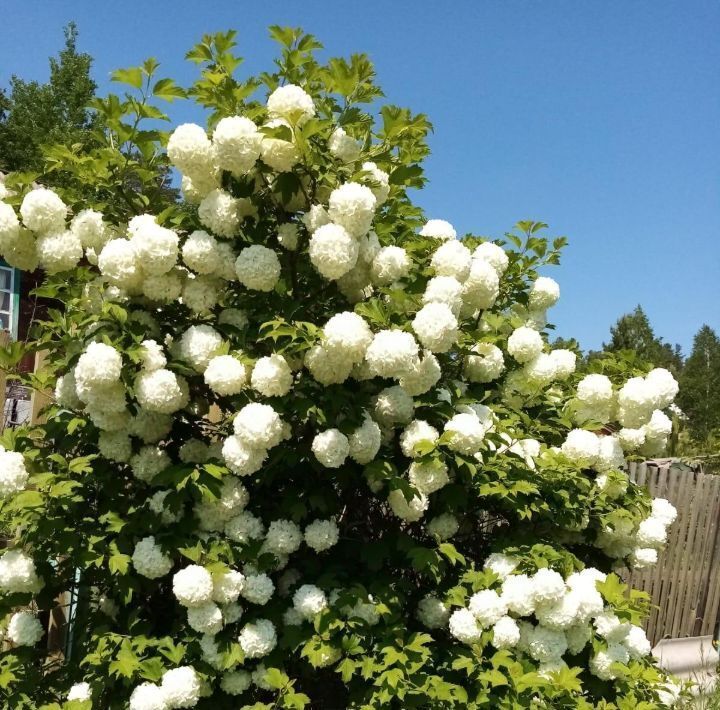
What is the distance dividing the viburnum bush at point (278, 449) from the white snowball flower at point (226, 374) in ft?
0.04

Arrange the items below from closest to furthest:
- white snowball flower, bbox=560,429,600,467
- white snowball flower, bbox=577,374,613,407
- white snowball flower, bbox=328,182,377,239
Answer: white snowball flower, bbox=328,182,377,239, white snowball flower, bbox=560,429,600,467, white snowball flower, bbox=577,374,613,407

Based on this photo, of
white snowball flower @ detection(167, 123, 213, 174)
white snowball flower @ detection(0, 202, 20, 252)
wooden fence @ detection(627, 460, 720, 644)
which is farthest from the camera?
wooden fence @ detection(627, 460, 720, 644)

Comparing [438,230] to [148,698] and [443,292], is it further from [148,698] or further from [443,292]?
[148,698]

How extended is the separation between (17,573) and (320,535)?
46.7 inches

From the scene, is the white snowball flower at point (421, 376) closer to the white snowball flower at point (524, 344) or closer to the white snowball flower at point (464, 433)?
the white snowball flower at point (464, 433)

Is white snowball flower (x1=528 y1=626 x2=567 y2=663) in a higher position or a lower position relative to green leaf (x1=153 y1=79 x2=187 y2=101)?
lower

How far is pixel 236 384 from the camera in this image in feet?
8.20

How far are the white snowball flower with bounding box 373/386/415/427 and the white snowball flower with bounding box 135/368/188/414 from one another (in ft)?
2.42

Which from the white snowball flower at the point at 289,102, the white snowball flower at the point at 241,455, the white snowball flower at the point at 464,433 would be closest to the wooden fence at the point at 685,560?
the white snowball flower at the point at 464,433

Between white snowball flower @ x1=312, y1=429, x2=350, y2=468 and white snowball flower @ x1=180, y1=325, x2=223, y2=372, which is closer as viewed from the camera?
white snowball flower @ x1=312, y1=429, x2=350, y2=468

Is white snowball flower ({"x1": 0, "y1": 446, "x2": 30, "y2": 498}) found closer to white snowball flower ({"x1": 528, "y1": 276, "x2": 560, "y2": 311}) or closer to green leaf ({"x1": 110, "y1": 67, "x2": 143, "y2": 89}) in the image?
green leaf ({"x1": 110, "y1": 67, "x2": 143, "y2": 89})

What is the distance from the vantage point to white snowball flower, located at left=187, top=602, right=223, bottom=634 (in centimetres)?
249

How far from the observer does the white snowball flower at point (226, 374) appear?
2.48 m

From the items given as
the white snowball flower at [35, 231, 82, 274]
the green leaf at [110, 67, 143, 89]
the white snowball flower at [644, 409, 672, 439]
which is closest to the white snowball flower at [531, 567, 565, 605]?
the white snowball flower at [644, 409, 672, 439]
